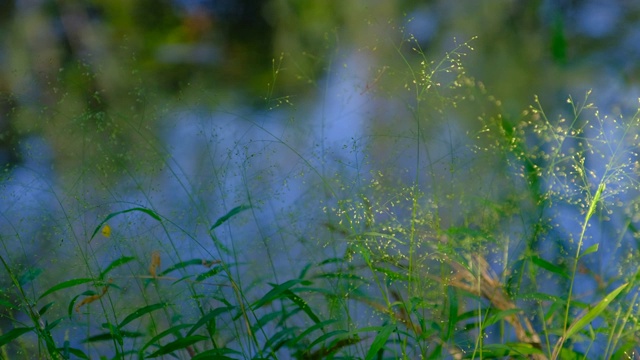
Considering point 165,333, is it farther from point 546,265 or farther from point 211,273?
point 546,265

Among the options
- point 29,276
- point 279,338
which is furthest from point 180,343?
point 29,276

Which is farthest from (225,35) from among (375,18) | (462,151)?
(462,151)

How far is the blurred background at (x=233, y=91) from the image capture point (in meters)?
1.62

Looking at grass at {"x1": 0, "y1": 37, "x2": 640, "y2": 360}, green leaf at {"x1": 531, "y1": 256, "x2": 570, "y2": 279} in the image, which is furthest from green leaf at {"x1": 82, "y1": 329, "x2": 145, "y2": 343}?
green leaf at {"x1": 531, "y1": 256, "x2": 570, "y2": 279}

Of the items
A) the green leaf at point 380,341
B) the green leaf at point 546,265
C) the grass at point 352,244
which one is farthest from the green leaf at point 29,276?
the green leaf at point 546,265

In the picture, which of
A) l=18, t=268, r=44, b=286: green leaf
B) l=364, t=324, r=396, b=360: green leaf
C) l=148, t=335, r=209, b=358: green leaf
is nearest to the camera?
l=364, t=324, r=396, b=360: green leaf

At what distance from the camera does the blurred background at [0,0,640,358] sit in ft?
5.31

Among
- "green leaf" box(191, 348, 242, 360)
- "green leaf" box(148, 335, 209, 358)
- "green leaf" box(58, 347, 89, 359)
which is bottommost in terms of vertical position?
"green leaf" box(191, 348, 242, 360)

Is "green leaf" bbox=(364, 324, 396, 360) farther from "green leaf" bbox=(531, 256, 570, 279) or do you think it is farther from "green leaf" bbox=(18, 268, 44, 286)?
"green leaf" bbox=(18, 268, 44, 286)

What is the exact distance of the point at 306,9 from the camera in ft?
7.28

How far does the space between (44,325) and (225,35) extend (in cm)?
105

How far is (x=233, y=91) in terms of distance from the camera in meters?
2.16

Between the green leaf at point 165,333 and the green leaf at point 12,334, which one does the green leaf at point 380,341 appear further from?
the green leaf at point 12,334

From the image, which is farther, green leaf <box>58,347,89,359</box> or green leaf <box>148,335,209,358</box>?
green leaf <box>58,347,89,359</box>
